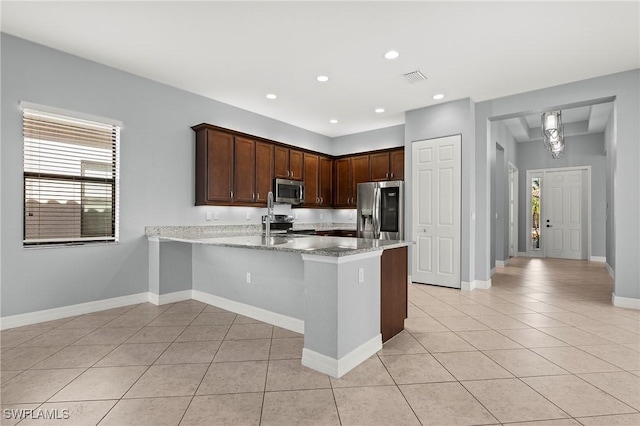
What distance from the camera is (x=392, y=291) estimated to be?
9.57 feet

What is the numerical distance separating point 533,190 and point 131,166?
916 cm

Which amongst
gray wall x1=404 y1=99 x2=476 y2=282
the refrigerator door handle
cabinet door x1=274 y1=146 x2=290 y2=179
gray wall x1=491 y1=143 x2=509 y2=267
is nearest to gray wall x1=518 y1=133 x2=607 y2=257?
gray wall x1=491 y1=143 x2=509 y2=267

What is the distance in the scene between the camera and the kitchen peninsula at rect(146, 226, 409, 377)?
Answer: 2279mm

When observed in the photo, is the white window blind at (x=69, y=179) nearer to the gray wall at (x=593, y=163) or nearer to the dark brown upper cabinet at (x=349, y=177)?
the dark brown upper cabinet at (x=349, y=177)

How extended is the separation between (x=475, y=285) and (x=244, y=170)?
12.9 ft

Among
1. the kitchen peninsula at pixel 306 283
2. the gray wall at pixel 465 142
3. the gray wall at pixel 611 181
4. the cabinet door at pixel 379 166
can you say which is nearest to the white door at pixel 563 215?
the gray wall at pixel 611 181

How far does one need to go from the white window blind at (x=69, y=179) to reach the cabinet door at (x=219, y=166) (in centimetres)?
109

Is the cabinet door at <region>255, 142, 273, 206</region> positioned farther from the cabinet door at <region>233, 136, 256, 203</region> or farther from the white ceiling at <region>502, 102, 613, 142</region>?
the white ceiling at <region>502, 102, 613, 142</region>

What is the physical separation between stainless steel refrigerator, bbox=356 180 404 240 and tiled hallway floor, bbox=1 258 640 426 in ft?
6.75

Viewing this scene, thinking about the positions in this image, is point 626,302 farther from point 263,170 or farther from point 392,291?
point 263,170

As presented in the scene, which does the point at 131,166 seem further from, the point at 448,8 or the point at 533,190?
the point at 533,190

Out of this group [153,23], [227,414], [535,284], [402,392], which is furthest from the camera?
[535,284]

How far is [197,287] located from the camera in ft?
13.8

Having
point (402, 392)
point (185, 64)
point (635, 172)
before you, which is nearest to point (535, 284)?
point (635, 172)
